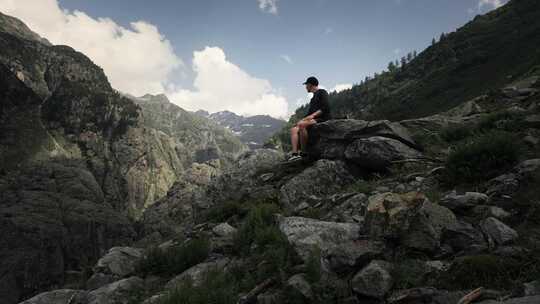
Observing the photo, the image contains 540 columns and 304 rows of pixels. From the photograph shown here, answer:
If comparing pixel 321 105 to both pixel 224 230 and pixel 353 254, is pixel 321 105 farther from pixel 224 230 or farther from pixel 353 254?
pixel 353 254

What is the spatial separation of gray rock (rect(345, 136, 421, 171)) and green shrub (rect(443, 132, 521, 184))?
256 cm

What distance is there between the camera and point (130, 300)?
5.97 metres

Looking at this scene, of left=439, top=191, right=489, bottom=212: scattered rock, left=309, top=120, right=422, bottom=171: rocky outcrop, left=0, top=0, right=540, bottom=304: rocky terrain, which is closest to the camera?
A: left=0, top=0, right=540, bottom=304: rocky terrain

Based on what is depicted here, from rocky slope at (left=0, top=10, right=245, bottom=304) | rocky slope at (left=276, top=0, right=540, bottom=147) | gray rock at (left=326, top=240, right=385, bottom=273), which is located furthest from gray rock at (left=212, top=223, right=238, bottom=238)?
rocky slope at (left=276, top=0, right=540, bottom=147)

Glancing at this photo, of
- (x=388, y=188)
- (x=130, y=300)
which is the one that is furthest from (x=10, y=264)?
(x=388, y=188)

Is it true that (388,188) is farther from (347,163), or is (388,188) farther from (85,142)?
(85,142)

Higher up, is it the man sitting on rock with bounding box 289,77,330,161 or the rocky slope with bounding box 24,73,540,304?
A: the man sitting on rock with bounding box 289,77,330,161

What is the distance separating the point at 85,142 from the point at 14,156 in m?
46.5

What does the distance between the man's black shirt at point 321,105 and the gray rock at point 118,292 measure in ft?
26.5

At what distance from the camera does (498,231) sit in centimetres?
465

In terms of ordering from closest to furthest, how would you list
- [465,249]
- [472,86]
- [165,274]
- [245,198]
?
[465,249], [165,274], [245,198], [472,86]

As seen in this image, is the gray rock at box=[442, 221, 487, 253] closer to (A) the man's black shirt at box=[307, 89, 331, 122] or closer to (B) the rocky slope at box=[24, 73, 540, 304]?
(B) the rocky slope at box=[24, 73, 540, 304]

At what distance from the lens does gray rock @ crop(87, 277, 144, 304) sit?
6.17 metres

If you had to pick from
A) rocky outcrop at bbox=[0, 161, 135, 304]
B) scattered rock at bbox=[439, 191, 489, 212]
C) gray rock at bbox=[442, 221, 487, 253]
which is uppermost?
scattered rock at bbox=[439, 191, 489, 212]
